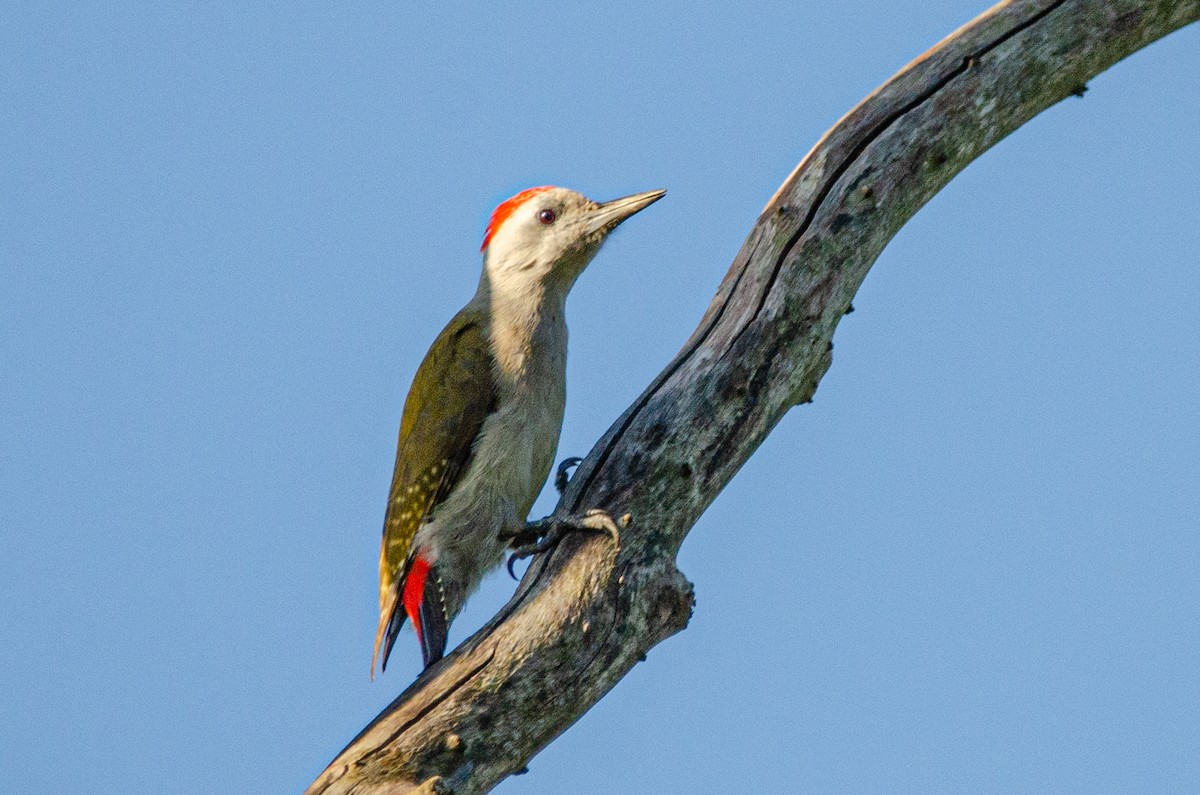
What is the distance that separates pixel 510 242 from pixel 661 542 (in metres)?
2.35

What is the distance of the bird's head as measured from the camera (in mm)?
6230

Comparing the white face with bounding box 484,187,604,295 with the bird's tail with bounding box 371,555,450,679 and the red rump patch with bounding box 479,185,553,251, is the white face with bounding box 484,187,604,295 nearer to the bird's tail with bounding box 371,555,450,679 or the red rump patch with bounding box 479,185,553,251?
the red rump patch with bounding box 479,185,553,251

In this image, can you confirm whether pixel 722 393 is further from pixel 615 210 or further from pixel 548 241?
pixel 548 241

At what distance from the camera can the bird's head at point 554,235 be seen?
245 inches

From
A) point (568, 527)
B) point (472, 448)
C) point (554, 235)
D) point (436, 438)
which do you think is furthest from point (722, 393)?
point (554, 235)

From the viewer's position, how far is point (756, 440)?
4.92 metres

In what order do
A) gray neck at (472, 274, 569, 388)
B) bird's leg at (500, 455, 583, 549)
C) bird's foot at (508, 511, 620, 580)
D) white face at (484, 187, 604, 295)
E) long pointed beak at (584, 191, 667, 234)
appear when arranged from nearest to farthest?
bird's foot at (508, 511, 620, 580)
bird's leg at (500, 455, 583, 549)
gray neck at (472, 274, 569, 388)
long pointed beak at (584, 191, 667, 234)
white face at (484, 187, 604, 295)

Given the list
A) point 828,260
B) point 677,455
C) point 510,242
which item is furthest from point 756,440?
point 510,242

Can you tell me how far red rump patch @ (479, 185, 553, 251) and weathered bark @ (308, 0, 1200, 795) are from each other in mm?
1793

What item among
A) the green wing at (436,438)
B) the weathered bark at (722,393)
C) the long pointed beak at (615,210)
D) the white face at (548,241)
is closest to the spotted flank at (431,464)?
the green wing at (436,438)

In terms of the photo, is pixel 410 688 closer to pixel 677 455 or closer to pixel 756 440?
pixel 677 455

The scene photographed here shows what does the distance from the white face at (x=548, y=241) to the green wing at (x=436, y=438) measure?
1.47 feet

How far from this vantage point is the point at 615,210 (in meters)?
6.18

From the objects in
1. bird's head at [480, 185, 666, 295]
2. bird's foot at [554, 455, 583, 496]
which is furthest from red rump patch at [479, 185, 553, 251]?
bird's foot at [554, 455, 583, 496]
